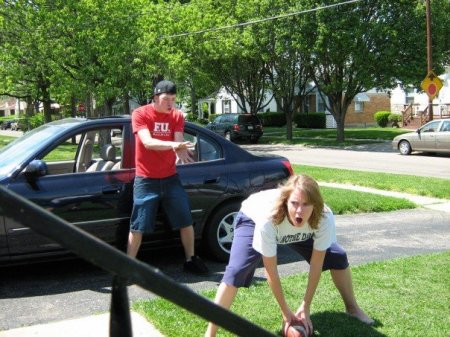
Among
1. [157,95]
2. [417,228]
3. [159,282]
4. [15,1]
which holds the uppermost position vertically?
[15,1]

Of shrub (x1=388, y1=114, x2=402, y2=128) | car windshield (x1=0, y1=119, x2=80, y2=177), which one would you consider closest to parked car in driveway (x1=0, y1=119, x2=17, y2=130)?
shrub (x1=388, y1=114, x2=402, y2=128)

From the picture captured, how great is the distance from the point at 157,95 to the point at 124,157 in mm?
809

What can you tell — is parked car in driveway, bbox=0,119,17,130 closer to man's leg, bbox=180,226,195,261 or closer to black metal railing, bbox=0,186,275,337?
man's leg, bbox=180,226,195,261

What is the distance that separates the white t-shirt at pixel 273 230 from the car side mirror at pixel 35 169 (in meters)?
2.12

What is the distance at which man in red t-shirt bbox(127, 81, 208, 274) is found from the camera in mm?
5117

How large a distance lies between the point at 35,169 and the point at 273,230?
247 cm

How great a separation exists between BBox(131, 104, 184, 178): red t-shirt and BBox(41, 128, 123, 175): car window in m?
0.52

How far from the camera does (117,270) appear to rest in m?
1.20

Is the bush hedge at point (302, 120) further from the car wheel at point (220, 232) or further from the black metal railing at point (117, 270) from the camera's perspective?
the black metal railing at point (117, 270)

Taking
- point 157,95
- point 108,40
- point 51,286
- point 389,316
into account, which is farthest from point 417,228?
point 108,40

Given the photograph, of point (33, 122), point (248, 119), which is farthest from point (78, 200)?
point (33, 122)

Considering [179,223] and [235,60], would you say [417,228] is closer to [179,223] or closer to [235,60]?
[179,223]

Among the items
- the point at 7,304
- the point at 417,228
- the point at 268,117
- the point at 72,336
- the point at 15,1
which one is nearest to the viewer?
the point at 72,336

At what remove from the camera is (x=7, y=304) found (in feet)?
15.4
